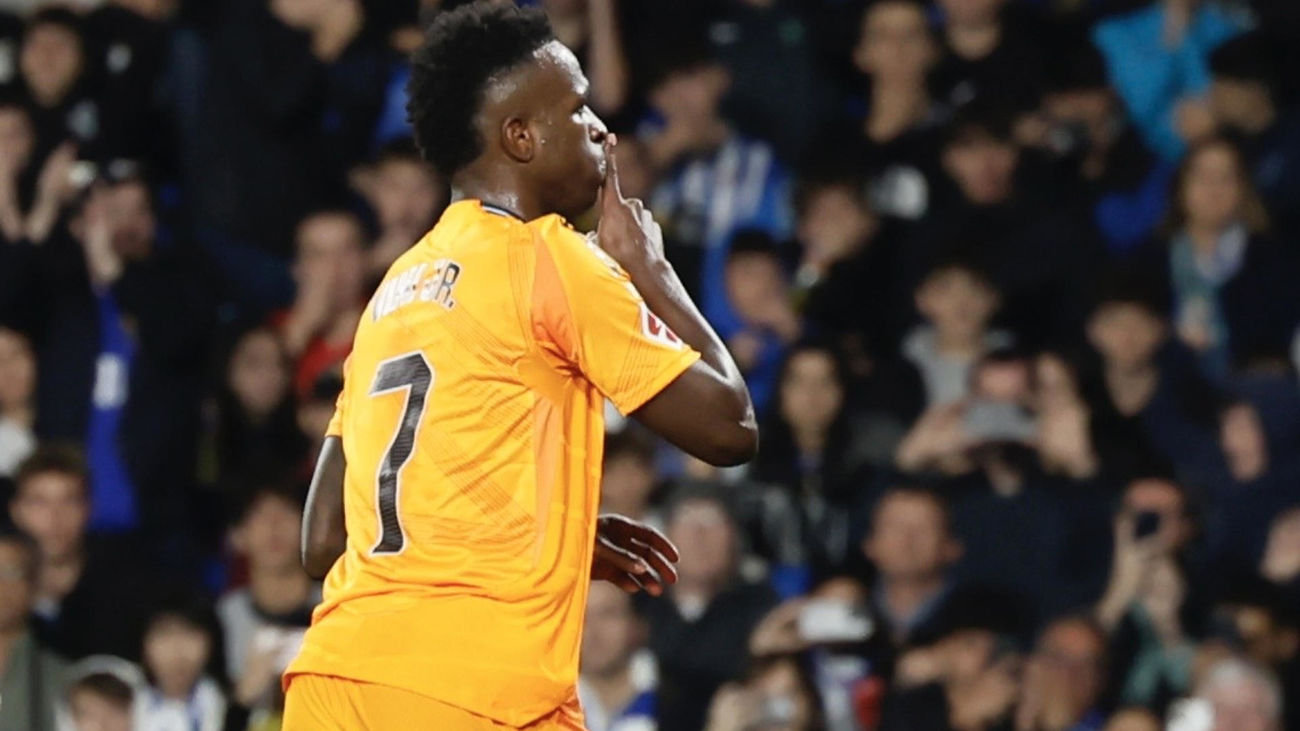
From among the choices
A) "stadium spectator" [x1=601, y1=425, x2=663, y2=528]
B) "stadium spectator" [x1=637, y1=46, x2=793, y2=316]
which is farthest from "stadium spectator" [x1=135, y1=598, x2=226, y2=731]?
"stadium spectator" [x1=637, y1=46, x2=793, y2=316]

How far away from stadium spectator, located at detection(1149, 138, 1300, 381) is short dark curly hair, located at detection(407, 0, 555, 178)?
4743mm

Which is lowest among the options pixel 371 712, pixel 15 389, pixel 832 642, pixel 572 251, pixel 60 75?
pixel 832 642

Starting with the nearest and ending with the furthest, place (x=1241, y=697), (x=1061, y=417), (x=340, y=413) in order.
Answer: (x=340, y=413), (x=1241, y=697), (x=1061, y=417)

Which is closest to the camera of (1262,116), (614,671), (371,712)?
(371,712)

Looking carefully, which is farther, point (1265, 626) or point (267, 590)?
point (267, 590)

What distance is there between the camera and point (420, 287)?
3.74 m

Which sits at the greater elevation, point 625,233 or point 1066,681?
point 625,233

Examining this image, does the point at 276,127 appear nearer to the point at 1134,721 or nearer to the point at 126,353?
the point at 126,353

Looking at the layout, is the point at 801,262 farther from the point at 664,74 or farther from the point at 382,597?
the point at 382,597

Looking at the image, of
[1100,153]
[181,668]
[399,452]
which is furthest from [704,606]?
[399,452]

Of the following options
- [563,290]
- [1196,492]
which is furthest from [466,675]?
Result: [1196,492]

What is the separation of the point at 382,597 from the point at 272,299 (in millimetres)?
5115

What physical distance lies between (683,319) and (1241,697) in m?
3.54

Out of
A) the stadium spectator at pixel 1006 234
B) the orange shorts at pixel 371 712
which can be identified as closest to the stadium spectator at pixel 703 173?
the stadium spectator at pixel 1006 234
